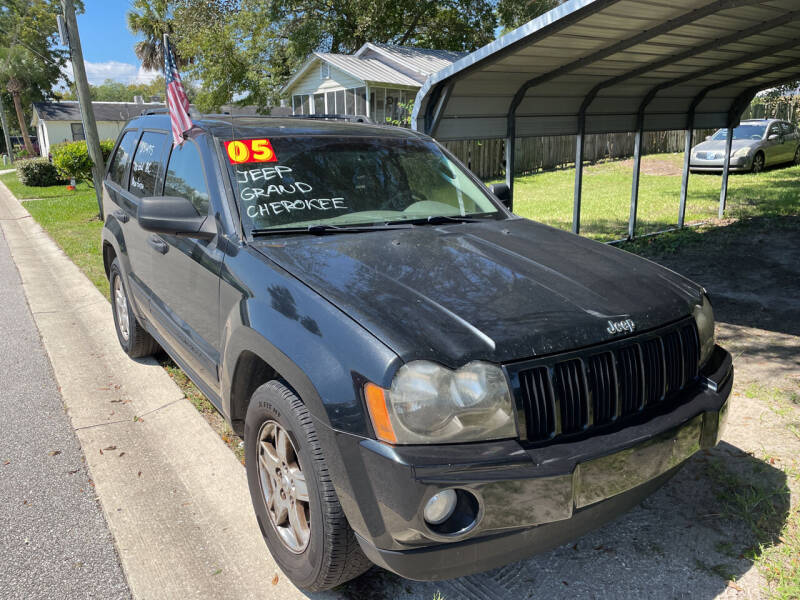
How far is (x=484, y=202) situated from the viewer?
3832mm

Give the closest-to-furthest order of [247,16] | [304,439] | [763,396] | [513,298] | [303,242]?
[304,439] < [513,298] < [303,242] < [763,396] < [247,16]

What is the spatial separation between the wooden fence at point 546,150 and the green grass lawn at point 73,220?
10.1 m

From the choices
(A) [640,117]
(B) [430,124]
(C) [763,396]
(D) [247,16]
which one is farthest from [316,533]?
(D) [247,16]

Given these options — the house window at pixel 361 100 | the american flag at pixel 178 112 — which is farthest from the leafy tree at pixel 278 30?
the american flag at pixel 178 112

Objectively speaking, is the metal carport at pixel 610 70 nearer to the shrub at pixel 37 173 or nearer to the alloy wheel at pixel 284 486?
the alloy wheel at pixel 284 486

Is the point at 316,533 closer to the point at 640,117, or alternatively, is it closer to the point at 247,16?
the point at 640,117

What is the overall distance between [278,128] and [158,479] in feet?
7.06

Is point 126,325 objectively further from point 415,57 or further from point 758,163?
point 415,57

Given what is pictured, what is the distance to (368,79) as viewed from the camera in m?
22.2

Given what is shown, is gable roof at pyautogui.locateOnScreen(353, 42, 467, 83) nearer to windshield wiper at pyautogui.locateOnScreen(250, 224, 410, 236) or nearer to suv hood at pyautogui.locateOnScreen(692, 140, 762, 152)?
suv hood at pyautogui.locateOnScreen(692, 140, 762, 152)

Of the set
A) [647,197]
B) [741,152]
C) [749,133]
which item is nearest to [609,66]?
[647,197]

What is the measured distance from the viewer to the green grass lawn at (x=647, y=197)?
37.3ft

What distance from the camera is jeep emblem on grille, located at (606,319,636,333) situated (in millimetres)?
2291

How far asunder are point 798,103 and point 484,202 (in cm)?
2921
